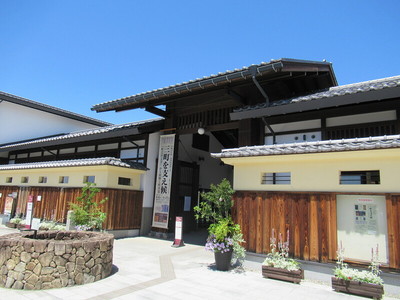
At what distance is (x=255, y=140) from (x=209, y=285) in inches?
200

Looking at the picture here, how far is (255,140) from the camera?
9695 mm

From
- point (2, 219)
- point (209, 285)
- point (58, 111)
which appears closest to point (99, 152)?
point (2, 219)

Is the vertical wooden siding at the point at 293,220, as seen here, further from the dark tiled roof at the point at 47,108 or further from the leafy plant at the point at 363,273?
the dark tiled roof at the point at 47,108

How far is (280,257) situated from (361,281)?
1.73 meters

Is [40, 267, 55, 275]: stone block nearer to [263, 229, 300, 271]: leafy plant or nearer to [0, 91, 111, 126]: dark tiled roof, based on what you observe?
[263, 229, 300, 271]: leafy plant

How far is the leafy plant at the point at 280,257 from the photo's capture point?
6570mm

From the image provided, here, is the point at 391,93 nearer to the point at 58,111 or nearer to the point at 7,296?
the point at 7,296

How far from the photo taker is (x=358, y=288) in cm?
561

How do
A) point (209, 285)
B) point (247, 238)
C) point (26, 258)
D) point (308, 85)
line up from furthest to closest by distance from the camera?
point (308, 85) → point (247, 238) → point (209, 285) → point (26, 258)

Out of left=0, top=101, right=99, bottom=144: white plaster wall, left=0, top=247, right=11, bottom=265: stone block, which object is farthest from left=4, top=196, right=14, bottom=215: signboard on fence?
left=0, top=247, right=11, bottom=265: stone block

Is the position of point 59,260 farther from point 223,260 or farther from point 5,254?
point 223,260

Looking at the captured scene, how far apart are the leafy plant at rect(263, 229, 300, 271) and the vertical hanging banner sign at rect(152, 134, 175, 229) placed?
6.03 m

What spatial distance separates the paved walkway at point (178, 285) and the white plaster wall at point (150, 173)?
14.7 ft

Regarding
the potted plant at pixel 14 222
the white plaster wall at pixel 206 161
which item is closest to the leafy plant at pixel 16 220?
the potted plant at pixel 14 222
